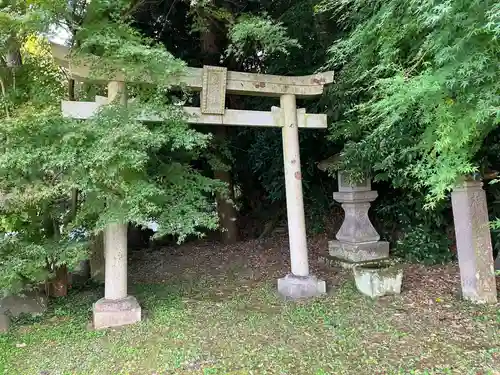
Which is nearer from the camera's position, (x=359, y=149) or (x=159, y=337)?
(x=159, y=337)

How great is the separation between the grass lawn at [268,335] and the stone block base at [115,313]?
11 centimetres

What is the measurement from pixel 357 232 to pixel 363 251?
0.31 metres

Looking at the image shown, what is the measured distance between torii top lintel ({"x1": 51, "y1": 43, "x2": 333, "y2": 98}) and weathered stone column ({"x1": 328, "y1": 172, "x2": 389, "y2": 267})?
1.74 meters

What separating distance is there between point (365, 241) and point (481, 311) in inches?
81.3

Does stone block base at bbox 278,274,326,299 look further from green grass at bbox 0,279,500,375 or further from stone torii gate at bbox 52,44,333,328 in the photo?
green grass at bbox 0,279,500,375

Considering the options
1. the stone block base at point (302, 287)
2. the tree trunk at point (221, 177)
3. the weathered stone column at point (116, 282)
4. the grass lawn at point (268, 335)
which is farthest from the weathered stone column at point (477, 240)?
the tree trunk at point (221, 177)

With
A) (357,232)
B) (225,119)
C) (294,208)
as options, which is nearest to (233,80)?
(225,119)

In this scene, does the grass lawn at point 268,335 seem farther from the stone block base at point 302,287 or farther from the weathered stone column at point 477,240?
the weathered stone column at point 477,240

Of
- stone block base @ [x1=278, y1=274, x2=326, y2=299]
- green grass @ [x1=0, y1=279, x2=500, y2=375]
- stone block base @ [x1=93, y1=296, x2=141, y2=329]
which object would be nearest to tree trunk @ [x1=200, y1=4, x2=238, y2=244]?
stone block base @ [x1=278, y1=274, x2=326, y2=299]

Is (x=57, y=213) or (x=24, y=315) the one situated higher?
(x=57, y=213)

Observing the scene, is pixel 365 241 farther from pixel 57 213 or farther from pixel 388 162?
pixel 57 213

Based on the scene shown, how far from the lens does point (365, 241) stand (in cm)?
604

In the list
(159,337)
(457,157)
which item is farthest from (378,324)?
(159,337)

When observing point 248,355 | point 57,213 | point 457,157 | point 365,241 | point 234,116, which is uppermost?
point 234,116
